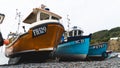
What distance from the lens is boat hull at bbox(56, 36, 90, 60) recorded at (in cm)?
2812

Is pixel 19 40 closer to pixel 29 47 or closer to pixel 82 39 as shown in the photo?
pixel 29 47

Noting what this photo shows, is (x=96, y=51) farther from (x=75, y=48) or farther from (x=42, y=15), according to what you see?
(x=42, y=15)

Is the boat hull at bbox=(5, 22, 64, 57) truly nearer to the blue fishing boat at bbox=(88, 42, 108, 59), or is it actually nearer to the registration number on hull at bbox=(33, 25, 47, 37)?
the registration number on hull at bbox=(33, 25, 47, 37)

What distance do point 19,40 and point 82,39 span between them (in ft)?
21.0

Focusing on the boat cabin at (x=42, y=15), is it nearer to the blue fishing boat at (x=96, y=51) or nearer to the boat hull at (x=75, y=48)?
the boat hull at (x=75, y=48)

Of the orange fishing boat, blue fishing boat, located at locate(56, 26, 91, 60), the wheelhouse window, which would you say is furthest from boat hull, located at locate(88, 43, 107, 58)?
the wheelhouse window

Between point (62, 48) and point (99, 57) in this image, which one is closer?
point (62, 48)

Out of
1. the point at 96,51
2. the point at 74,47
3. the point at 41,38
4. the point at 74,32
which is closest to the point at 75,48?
the point at 74,47

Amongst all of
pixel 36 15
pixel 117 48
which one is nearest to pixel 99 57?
pixel 36 15

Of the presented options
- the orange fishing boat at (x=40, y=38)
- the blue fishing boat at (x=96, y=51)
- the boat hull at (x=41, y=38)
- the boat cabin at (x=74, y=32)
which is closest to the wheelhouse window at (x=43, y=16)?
the orange fishing boat at (x=40, y=38)

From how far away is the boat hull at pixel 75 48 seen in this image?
28125 millimetres

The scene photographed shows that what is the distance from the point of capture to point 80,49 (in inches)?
1121

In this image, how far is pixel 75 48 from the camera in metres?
28.3

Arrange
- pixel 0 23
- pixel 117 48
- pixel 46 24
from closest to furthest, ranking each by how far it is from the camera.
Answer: pixel 0 23, pixel 46 24, pixel 117 48
